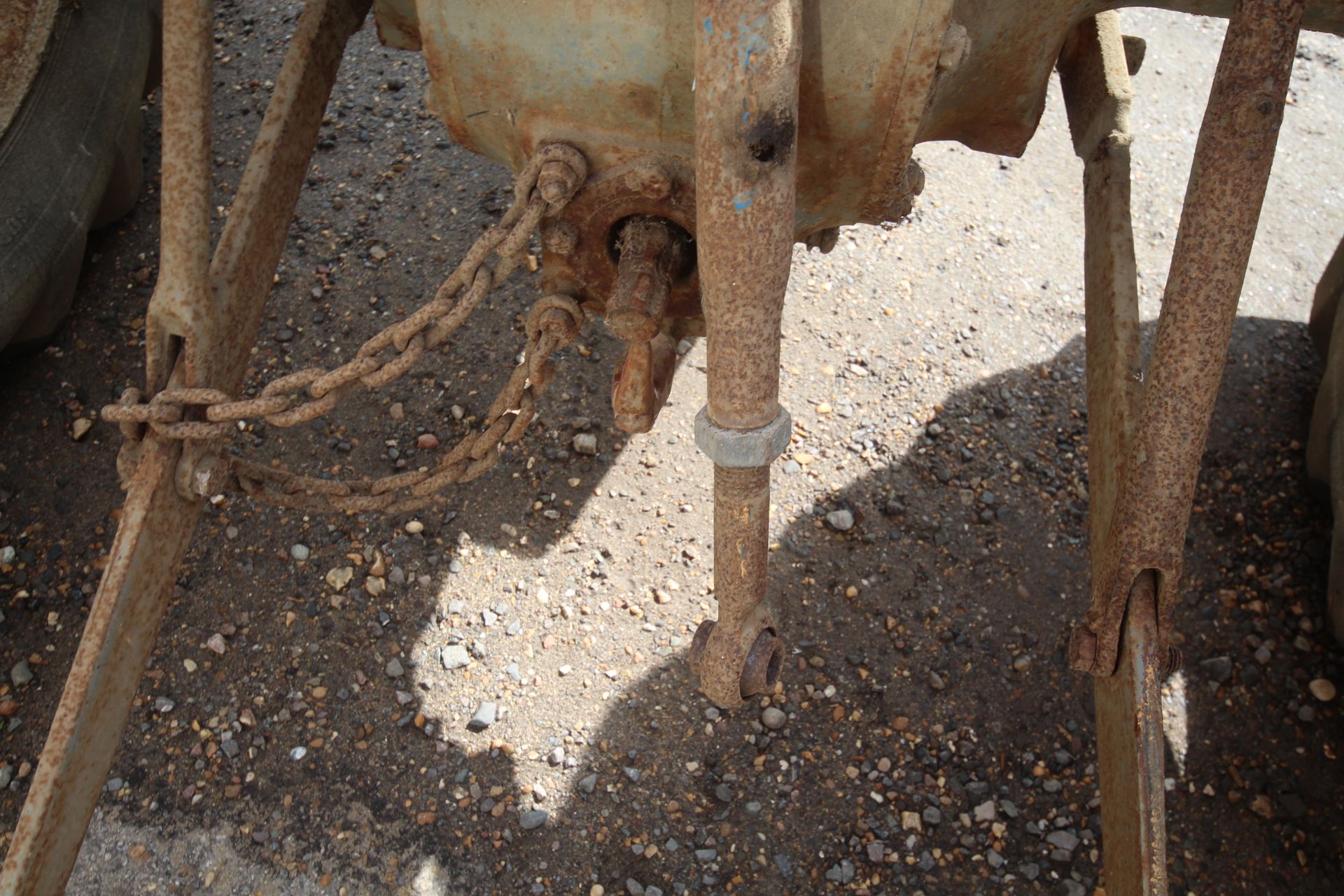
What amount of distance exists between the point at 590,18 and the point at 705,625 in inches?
38.2

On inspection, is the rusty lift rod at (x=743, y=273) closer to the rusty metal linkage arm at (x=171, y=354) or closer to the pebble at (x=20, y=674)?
the rusty metal linkage arm at (x=171, y=354)

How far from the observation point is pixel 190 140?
1879 millimetres

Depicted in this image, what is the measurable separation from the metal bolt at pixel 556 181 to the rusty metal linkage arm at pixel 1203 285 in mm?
910

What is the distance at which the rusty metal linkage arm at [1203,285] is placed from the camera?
61.7 inches

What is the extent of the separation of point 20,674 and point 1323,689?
9.55 feet

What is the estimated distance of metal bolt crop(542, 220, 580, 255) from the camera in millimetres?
1838

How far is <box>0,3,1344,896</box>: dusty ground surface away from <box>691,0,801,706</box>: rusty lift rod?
710 mm

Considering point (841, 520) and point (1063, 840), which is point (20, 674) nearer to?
point (841, 520)

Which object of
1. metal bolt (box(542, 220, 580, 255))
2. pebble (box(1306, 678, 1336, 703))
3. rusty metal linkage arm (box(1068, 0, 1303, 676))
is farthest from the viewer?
pebble (box(1306, 678, 1336, 703))

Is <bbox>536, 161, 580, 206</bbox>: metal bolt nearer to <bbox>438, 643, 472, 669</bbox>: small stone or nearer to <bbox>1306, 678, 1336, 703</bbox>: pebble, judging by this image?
<bbox>438, 643, 472, 669</bbox>: small stone

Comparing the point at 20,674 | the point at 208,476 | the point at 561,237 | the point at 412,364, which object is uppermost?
the point at 561,237

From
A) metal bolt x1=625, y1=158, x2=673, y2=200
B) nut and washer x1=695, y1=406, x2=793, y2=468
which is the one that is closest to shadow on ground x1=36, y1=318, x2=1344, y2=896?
nut and washer x1=695, y1=406, x2=793, y2=468

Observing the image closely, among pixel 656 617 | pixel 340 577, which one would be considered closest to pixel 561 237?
pixel 656 617

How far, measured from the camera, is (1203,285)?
5.30ft
